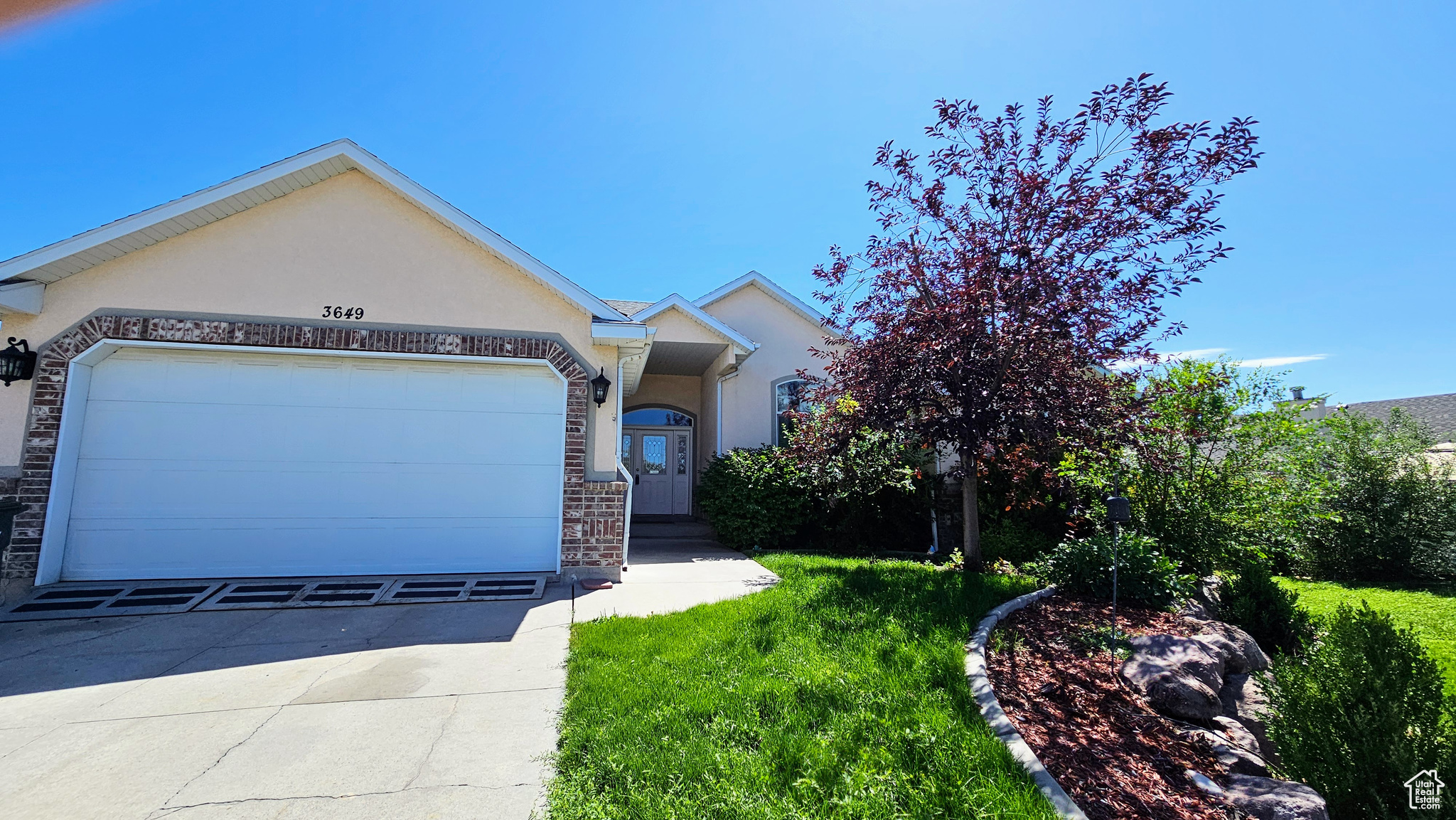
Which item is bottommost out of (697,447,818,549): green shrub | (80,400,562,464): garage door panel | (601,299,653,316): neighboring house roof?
(697,447,818,549): green shrub

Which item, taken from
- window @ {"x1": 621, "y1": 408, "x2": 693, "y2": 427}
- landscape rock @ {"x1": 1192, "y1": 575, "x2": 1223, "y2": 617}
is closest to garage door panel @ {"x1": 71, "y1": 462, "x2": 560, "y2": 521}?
landscape rock @ {"x1": 1192, "y1": 575, "x2": 1223, "y2": 617}

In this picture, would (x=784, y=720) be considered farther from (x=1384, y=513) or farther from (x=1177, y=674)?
(x=1384, y=513)

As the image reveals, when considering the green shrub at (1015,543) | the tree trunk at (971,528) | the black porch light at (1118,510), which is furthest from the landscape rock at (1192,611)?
the green shrub at (1015,543)

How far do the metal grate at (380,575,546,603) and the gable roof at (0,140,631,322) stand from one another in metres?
3.23

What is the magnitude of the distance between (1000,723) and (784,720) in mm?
1120

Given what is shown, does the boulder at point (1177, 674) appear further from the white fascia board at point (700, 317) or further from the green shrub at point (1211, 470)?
the white fascia board at point (700, 317)

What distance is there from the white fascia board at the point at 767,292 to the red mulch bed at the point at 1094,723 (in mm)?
9520

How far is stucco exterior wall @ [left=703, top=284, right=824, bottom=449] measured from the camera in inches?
509

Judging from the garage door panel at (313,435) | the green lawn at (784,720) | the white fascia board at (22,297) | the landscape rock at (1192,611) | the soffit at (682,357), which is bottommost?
the green lawn at (784,720)

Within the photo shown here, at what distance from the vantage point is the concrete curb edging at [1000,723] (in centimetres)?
252

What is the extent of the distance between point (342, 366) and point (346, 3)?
3.71 metres

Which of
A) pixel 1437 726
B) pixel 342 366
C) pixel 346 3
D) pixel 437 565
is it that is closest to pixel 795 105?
pixel 346 3

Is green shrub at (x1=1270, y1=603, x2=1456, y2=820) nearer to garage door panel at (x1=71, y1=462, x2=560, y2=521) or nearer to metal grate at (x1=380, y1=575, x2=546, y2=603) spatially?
metal grate at (x1=380, y1=575, x2=546, y2=603)

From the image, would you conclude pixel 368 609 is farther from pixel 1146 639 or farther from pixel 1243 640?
pixel 1243 640
